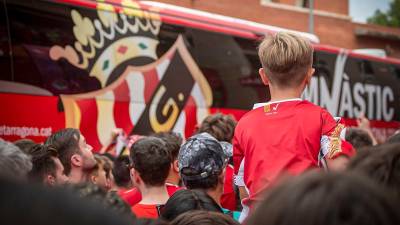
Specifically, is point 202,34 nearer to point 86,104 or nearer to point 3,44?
point 86,104

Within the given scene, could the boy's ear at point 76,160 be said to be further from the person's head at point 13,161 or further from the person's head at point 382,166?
the person's head at point 382,166

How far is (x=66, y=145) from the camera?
16.6 feet

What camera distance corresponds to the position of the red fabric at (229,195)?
4930 mm

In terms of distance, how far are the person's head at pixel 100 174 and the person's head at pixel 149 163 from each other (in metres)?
0.85

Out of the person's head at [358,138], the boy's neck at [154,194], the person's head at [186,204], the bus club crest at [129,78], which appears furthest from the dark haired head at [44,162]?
the bus club crest at [129,78]

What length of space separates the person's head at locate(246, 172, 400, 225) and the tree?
5503cm

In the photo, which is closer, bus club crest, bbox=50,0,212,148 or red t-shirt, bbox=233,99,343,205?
red t-shirt, bbox=233,99,343,205

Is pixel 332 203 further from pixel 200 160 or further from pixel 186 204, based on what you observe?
pixel 200 160

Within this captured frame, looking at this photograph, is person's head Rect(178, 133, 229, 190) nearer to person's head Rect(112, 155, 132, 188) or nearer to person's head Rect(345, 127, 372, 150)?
person's head Rect(112, 155, 132, 188)

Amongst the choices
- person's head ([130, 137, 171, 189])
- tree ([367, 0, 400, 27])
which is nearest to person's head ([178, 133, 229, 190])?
person's head ([130, 137, 171, 189])

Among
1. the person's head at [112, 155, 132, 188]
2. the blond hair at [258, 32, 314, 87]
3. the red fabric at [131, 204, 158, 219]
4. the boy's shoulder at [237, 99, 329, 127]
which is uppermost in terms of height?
the blond hair at [258, 32, 314, 87]

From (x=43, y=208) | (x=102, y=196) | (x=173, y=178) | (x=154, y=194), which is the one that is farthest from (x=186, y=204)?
(x=43, y=208)

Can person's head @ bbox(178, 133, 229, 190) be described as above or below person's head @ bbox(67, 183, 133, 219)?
below

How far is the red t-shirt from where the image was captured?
311cm
